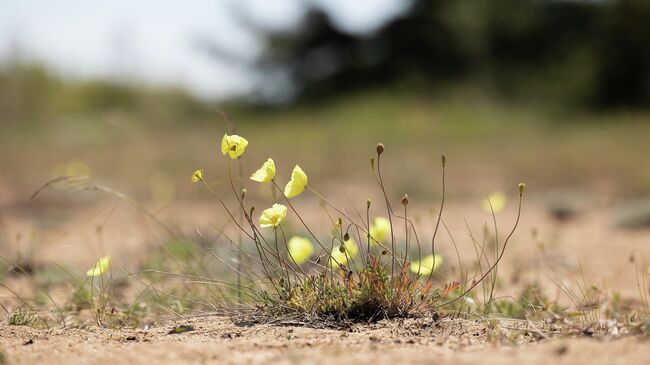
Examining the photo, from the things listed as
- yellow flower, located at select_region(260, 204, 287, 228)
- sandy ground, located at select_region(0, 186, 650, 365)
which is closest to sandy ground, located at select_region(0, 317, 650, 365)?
sandy ground, located at select_region(0, 186, 650, 365)

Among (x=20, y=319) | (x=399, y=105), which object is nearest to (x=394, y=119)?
(x=399, y=105)

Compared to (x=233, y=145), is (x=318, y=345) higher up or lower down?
lower down

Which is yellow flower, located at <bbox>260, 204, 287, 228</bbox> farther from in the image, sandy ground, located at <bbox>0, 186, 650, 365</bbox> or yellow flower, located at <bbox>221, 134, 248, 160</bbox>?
sandy ground, located at <bbox>0, 186, 650, 365</bbox>

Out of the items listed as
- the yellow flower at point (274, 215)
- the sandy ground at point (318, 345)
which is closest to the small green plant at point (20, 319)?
the sandy ground at point (318, 345)

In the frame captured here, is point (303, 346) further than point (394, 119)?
No

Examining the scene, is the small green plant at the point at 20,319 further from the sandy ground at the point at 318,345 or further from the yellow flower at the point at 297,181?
the yellow flower at the point at 297,181

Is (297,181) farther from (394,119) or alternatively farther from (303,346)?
(394,119)
